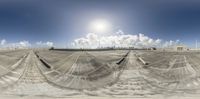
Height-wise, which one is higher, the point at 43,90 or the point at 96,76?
the point at 96,76

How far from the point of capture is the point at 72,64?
23.9ft

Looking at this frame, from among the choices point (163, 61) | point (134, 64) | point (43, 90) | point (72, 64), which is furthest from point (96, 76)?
point (163, 61)

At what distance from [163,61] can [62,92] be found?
383 centimetres

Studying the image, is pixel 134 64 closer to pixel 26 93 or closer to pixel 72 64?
pixel 72 64

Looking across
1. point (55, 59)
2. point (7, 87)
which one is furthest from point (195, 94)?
point (7, 87)

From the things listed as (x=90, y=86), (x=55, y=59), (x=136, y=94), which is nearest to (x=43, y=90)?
(x=55, y=59)

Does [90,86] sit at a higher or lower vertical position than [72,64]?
lower

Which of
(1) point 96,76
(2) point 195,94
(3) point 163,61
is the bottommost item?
(2) point 195,94

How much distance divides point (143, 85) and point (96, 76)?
1.70 metres

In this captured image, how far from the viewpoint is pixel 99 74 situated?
7234mm

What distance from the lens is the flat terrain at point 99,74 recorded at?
711cm

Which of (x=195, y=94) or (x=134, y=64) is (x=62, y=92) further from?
(x=195, y=94)

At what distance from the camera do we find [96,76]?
721cm

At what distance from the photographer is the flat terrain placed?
7105mm
